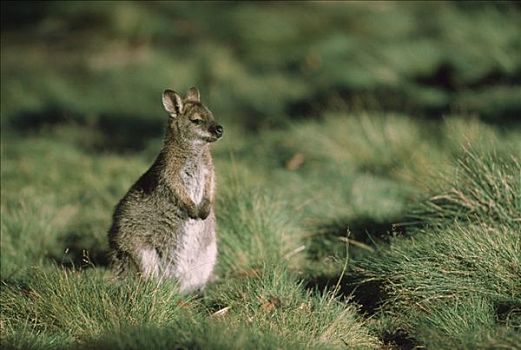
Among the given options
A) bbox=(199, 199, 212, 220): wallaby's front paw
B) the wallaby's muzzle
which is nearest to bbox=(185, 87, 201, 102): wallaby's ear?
the wallaby's muzzle

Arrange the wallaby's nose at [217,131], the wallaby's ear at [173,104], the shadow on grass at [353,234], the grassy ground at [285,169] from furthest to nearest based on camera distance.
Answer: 1. the shadow on grass at [353,234]
2. the wallaby's ear at [173,104]
3. the wallaby's nose at [217,131]
4. the grassy ground at [285,169]

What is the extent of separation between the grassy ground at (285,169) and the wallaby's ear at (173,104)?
3.42ft

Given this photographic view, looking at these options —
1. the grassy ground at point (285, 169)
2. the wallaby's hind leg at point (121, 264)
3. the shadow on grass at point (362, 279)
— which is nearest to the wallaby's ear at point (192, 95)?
the grassy ground at point (285, 169)

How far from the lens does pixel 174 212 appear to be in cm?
538

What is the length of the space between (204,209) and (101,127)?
259 inches

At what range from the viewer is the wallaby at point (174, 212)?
5332mm

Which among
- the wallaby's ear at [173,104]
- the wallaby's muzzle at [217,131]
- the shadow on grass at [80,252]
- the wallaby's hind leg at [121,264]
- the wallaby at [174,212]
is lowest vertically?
the shadow on grass at [80,252]

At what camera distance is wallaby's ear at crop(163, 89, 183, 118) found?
17.7ft

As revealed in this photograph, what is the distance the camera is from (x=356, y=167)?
8406mm

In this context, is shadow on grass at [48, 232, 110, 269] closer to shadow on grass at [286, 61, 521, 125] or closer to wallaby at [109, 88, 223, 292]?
wallaby at [109, 88, 223, 292]

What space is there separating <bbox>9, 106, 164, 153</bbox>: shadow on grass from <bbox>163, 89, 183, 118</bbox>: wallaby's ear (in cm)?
481

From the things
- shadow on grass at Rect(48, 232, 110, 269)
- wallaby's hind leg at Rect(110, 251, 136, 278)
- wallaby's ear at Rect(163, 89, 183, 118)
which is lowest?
shadow on grass at Rect(48, 232, 110, 269)

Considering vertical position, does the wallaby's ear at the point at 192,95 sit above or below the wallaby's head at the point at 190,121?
above

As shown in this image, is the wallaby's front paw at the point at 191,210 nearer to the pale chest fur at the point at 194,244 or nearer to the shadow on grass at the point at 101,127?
the pale chest fur at the point at 194,244
